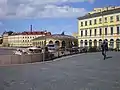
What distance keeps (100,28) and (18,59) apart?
2622 inches

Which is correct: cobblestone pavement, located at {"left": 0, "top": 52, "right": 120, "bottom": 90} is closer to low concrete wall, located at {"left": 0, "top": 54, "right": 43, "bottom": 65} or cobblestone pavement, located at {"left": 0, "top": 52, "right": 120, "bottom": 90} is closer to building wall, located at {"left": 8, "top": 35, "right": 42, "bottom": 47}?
low concrete wall, located at {"left": 0, "top": 54, "right": 43, "bottom": 65}

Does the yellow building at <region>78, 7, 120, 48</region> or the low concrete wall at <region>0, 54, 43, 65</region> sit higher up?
the yellow building at <region>78, 7, 120, 48</region>

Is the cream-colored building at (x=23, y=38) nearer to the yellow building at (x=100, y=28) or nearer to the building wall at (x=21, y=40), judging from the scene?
the building wall at (x=21, y=40)

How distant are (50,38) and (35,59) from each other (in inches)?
2935

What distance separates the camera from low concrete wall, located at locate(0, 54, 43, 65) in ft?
80.7

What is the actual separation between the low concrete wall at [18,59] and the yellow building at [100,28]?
5562 centimetres

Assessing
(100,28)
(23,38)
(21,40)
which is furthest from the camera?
(21,40)

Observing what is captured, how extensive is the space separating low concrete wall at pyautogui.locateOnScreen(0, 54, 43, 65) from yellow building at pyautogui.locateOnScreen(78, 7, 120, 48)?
2190 inches

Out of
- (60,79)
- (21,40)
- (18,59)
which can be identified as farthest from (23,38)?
(60,79)

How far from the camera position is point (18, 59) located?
25.4 m

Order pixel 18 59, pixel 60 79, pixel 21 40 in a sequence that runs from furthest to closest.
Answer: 1. pixel 21 40
2. pixel 18 59
3. pixel 60 79

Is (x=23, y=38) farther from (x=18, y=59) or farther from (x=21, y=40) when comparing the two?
(x=18, y=59)

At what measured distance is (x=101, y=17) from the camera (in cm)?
9019

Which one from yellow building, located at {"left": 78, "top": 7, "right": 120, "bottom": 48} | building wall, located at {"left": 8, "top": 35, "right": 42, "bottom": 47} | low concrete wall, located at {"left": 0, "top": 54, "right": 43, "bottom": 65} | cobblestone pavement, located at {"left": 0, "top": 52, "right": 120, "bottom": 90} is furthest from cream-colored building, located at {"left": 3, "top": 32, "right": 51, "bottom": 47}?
cobblestone pavement, located at {"left": 0, "top": 52, "right": 120, "bottom": 90}
